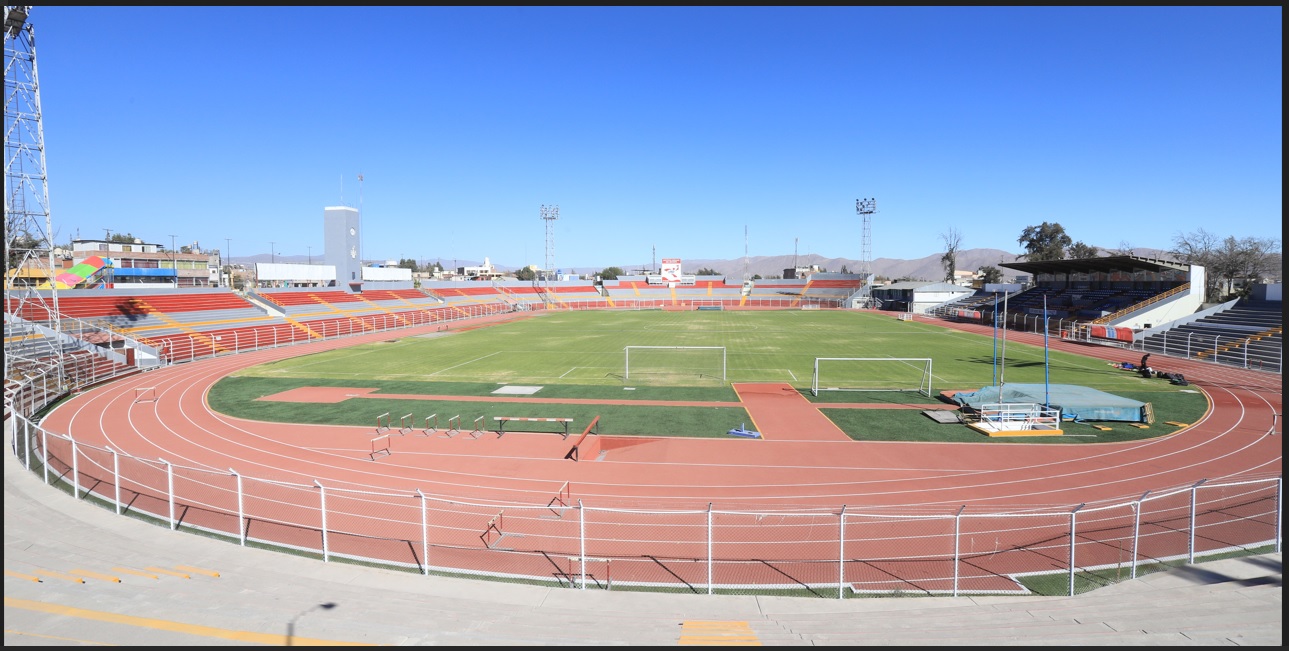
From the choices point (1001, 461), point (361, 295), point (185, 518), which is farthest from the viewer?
point (361, 295)

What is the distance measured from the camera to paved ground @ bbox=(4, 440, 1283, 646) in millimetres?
7297

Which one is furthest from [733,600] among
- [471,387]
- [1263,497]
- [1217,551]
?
[471,387]

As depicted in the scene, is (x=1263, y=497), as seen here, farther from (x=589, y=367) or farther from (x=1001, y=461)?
(x=589, y=367)

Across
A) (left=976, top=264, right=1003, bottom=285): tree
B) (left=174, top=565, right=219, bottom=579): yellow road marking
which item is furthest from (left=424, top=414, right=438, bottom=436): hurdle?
(left=976, top=264, right=1003, bottom=285): tree

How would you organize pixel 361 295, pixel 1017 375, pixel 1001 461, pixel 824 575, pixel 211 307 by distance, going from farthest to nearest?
pixel 361 295 → pixel 211 307 → pixel 1017 375 → pixel 1001 461 → pixel 824 575

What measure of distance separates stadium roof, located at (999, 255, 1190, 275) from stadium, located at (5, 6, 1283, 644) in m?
0.98

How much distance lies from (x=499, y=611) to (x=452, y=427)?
1320 cm

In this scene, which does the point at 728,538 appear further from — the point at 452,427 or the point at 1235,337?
the point at 1235,337

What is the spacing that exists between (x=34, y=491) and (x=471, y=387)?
16.2 metres

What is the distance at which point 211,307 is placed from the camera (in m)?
47.9

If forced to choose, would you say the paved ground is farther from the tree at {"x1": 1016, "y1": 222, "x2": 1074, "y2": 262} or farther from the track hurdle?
the tree at {"x1": 1016, "y1": 222, "x2": 1074, "y2": 262}

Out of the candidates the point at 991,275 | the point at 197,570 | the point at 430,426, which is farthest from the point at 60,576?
the point at 991,275

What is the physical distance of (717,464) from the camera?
1672cm

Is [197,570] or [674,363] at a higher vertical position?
[197,570]
